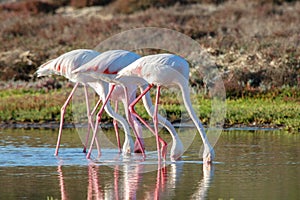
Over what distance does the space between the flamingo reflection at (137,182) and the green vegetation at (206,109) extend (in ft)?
16.1

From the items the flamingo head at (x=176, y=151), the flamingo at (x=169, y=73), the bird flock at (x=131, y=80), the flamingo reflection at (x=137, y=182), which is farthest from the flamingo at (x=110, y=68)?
the flamingo reflection at (x=137, y=182)

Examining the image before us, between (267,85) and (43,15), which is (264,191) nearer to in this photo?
(267,85)

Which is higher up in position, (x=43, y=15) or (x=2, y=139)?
(x=43, y=15)

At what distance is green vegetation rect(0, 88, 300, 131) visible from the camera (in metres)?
17.0

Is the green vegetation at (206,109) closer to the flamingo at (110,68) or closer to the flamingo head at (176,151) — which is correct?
the flamingo at (110,68)

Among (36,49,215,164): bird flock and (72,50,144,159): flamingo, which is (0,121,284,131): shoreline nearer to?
(36,49,215,164): bird flock

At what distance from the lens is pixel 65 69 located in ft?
45.1

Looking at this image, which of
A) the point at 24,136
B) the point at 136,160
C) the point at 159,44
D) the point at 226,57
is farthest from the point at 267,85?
the point at 136,160

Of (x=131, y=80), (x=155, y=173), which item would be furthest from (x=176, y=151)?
(x=131, y=80)

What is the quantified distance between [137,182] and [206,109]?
7.81 metres

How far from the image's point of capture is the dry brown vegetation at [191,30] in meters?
23.1

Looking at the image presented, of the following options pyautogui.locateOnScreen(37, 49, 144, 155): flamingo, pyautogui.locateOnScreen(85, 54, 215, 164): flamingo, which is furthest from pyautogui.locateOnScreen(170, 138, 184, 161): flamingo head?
pyautogui.locateOnScreen(37, 49, 144, 155): flamingo

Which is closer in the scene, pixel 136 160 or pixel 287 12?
pixel 136 160

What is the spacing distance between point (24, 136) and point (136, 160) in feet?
11.6
